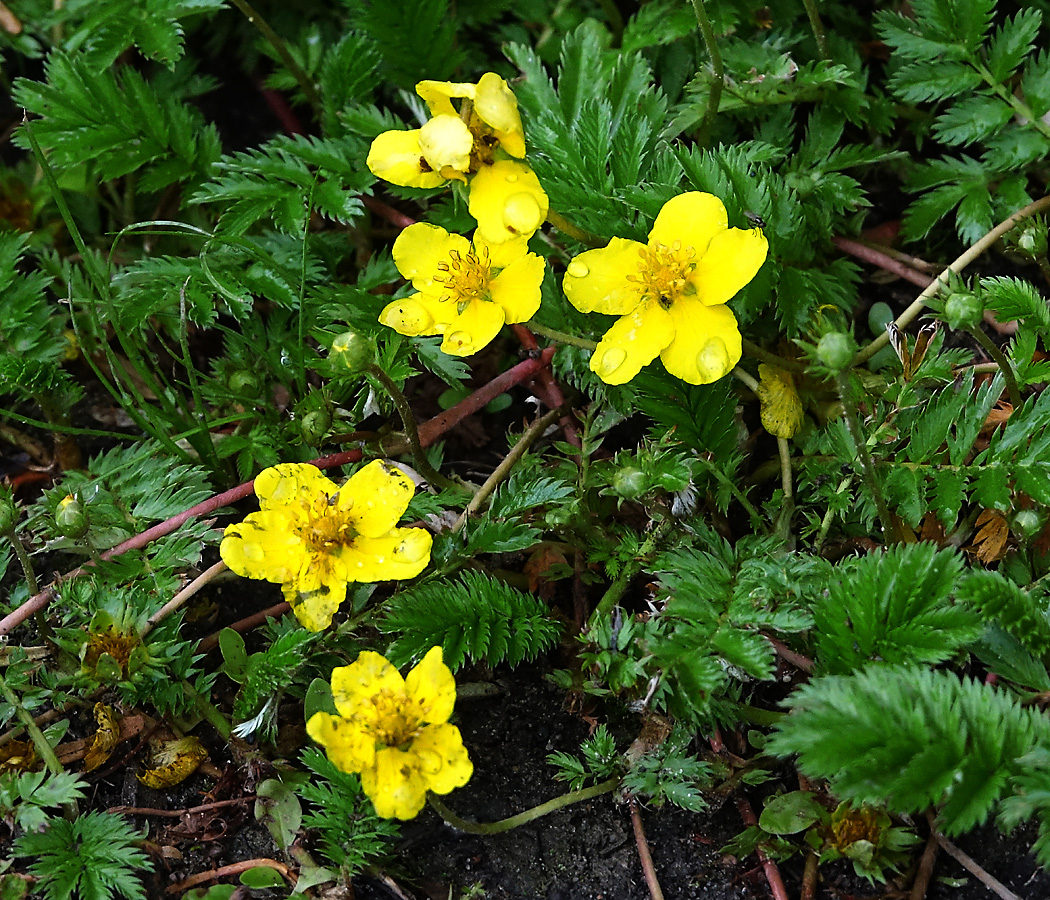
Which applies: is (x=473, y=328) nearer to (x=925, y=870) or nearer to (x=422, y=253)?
(x=422, y=253)

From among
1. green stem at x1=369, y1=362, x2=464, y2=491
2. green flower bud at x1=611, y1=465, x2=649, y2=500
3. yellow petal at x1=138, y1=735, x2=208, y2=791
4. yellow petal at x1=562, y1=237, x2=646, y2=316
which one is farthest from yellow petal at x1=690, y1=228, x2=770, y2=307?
yellow petal at x1=138, y1=735, x2=208, y2=791

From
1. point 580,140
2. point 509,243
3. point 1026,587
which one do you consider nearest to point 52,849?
point 509,243

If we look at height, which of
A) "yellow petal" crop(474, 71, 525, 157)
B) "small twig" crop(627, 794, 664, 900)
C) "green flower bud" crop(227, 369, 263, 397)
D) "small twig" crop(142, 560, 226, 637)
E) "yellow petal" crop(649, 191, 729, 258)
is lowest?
"small twig" crop(627, 794, 664, 900)

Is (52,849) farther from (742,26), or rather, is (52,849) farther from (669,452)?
(742,26)

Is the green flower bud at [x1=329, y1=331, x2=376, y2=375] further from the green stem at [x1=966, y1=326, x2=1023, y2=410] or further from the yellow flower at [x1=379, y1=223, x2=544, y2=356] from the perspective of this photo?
the green stem at [x1=966, y1=326, x2=1023, y2=410]

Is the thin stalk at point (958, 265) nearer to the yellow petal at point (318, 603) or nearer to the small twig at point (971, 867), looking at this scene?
the small twig at point (971, 867)

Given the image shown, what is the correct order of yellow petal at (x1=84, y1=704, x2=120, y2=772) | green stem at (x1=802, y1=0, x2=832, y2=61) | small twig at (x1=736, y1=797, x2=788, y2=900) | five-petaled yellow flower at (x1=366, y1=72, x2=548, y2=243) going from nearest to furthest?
five-petaled yellow flower at (x1=366, y1=72, x2=548, y2=243) → small twig at (x1=736, y1=797, x2=788, y2=900) → yellow petal at (x1=84, y1=704, x2=120, y2=772) → green stem at (x1=802, y1=0, x2=832, y2=61)
